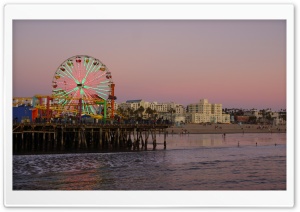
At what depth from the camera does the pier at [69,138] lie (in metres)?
24.2

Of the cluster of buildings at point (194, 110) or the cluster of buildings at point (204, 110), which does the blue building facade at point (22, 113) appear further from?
the cluster of buildings at point (204, 110)

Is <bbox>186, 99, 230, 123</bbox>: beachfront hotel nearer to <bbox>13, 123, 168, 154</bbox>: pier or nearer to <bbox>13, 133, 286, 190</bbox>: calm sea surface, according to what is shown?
<bbox>13, 133, 286, 190</bbox>: calm sea surface

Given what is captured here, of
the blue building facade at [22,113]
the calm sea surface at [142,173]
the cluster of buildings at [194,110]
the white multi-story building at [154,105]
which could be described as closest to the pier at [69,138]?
the blue building facade at [22,113]

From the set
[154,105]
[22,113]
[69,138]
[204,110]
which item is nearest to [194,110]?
[204,110]

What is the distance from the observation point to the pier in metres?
24.2

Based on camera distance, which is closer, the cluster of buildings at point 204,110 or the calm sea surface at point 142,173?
the calm sea surface at point 142,173

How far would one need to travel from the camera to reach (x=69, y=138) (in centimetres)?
2709

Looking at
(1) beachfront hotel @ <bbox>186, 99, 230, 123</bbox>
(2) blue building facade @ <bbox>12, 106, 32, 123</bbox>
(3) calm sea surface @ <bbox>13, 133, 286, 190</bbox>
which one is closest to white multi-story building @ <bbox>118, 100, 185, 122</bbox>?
(1) beachfront hotel @ <bbox>186, 99, 230, 123</bbox>

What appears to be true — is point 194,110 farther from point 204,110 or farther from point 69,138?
point 69,138
